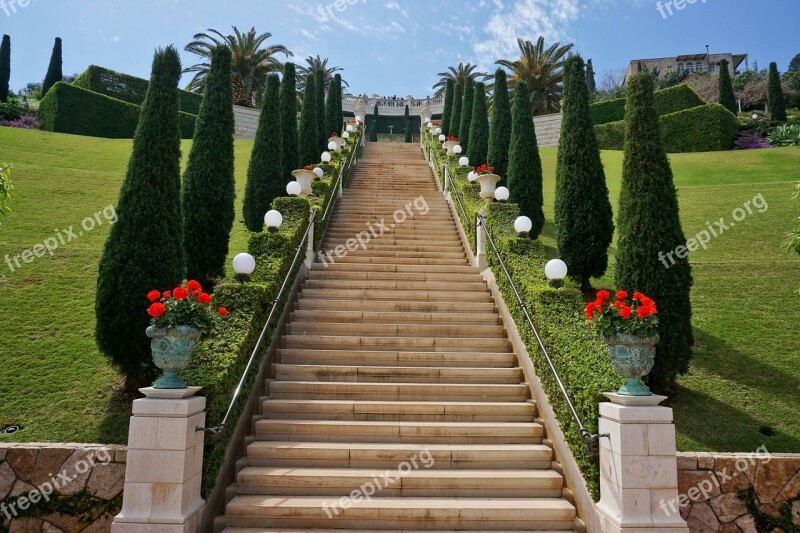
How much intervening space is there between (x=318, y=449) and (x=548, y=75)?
32.9 meters

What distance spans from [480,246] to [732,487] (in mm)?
6340

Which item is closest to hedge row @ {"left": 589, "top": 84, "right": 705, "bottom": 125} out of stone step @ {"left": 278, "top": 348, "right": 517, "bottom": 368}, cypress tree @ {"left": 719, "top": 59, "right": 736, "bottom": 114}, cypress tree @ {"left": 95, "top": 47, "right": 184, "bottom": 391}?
cypress tree @ {"left": 719, "top": 59, "right": 736, "bottom": 114}

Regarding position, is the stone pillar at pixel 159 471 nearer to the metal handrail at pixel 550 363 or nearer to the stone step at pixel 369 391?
the stone step at pixel 369 391

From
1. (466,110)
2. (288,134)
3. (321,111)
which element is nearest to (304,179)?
(288,134)

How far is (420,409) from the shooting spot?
6316mm

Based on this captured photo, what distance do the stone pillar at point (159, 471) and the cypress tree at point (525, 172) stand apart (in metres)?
10.8

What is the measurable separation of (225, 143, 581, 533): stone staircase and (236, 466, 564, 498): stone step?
0.04ft

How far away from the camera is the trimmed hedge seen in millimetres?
5059

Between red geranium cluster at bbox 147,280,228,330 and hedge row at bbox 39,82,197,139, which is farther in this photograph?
hedge row at bbox 39,82,197,139

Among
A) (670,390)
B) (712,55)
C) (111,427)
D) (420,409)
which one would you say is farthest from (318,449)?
(712,55)

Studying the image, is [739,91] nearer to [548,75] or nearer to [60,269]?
[548,75]

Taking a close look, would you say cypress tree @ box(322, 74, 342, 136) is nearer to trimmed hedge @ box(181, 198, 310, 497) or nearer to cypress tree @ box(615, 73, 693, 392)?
trimmed hedge @ box(181, 198, 310, 497)

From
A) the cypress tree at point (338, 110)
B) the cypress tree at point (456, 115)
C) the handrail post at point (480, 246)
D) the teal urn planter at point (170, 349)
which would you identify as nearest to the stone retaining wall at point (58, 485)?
the teal urn planter at point (170, 349)

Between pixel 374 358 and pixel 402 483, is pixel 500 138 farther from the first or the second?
pixel 402 483
